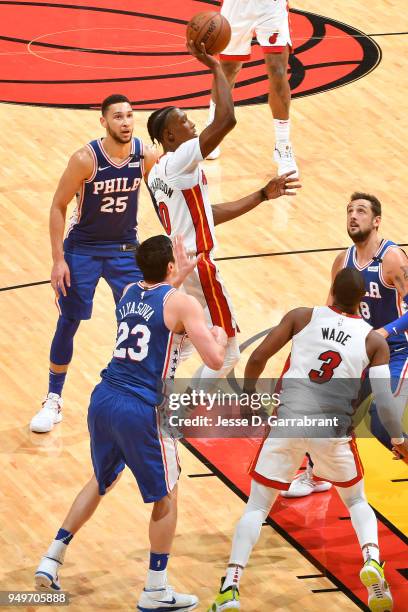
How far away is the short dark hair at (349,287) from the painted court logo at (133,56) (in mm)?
6761

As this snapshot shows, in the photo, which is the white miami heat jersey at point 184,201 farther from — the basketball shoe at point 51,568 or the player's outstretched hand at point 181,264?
the basketball shoe at point 51,568

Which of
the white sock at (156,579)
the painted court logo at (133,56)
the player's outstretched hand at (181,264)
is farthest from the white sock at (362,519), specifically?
the painted court logo at (133,56)

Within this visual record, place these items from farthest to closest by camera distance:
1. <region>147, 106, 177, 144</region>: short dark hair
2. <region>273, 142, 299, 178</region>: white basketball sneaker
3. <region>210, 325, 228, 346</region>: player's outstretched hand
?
<region>273, 142, 299, 178</region>: white basketball sneaker, <region>147, 106, 177, 144</region>: short dark hair, <region>210, 325, 228, 346</region>: player's outstretched hand

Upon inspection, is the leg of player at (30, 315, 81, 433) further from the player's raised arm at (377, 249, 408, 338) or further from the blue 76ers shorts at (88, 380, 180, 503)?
the player's raised arm at (377, 249, 408, 338)

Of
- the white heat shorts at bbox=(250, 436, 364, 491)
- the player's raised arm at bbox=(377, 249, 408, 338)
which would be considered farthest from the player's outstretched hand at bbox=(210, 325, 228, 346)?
the player's raised arm at bbox=(377, 249, 408, 338)

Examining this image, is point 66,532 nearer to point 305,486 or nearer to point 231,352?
point 305,486

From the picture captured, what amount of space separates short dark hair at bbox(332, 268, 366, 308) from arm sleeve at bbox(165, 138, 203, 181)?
1.37 m

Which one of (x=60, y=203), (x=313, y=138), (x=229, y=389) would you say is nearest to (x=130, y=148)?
(x=60, y=203)

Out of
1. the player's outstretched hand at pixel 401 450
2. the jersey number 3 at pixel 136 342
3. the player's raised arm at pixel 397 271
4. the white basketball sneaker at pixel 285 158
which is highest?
the white basketball sneaker at pixel 285 158

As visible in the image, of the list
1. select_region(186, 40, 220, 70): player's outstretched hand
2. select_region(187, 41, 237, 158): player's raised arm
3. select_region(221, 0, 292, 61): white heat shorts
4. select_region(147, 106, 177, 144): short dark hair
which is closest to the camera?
select_region(187, 41, 237, 158): player's raised arm

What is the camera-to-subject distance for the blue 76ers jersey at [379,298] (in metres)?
7.94

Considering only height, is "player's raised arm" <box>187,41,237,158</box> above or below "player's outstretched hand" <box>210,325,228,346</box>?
above

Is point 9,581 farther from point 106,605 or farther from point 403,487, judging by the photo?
point 403,487

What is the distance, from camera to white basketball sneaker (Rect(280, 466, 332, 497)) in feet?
26.0
